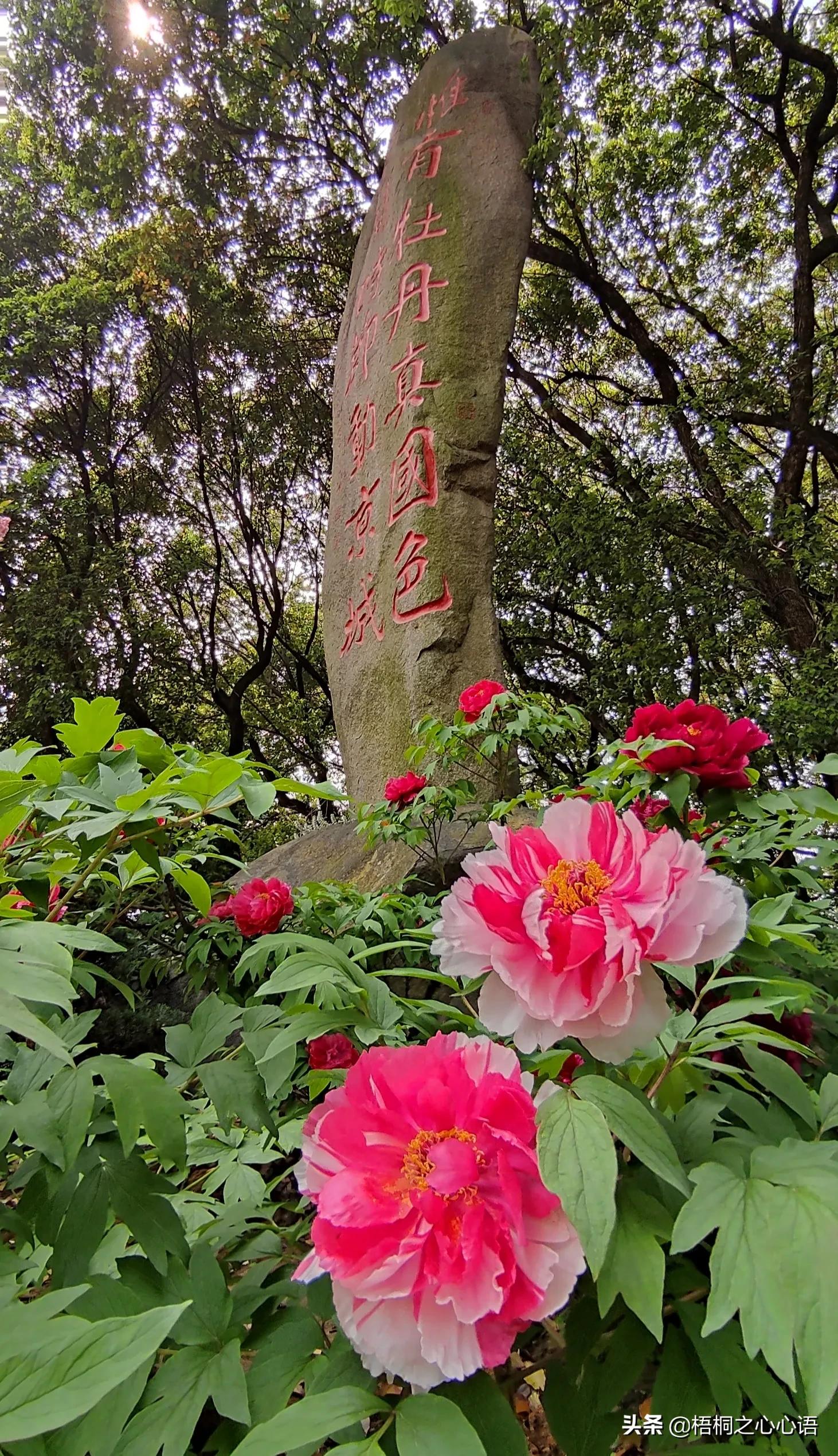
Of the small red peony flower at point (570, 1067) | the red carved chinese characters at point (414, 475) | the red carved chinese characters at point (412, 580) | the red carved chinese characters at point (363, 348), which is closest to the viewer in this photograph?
the small red peony flower at point (570, 1067)

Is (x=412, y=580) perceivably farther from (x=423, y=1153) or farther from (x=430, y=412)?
(x=423, y=1153)

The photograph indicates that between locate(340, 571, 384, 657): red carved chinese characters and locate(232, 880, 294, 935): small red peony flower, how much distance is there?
2038 mm

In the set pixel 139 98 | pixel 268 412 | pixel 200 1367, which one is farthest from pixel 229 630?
pixel 200 1367

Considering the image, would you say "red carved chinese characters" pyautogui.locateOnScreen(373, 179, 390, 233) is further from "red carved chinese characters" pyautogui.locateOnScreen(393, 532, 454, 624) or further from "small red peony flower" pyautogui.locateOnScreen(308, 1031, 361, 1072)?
"small red peony flower" pyautogui.locateOnScreen(308, 1031, 361, 1072)

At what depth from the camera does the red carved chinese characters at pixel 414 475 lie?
10.9 feet

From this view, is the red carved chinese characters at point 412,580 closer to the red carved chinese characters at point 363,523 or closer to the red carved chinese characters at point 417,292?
the red carved chinese characters at point 363,523

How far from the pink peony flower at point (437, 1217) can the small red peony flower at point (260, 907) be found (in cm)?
101

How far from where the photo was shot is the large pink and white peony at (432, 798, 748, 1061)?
0.54 m

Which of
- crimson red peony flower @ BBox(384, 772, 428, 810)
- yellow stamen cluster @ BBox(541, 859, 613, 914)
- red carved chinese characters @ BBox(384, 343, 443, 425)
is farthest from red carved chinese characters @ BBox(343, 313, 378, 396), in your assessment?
yellow stamen cluster @ BBox(541, 859, 613, 914)

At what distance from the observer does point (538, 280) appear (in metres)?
7.64

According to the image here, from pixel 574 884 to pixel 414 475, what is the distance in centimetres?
305

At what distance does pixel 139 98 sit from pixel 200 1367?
8342 millimetres

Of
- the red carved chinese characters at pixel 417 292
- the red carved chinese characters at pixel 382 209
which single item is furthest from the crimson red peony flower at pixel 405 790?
the red carved chinese characters at pixel 382 209

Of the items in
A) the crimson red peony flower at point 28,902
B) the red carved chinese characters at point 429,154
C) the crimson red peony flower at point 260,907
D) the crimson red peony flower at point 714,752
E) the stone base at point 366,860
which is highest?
the red carved chinese characters at point 429,154
